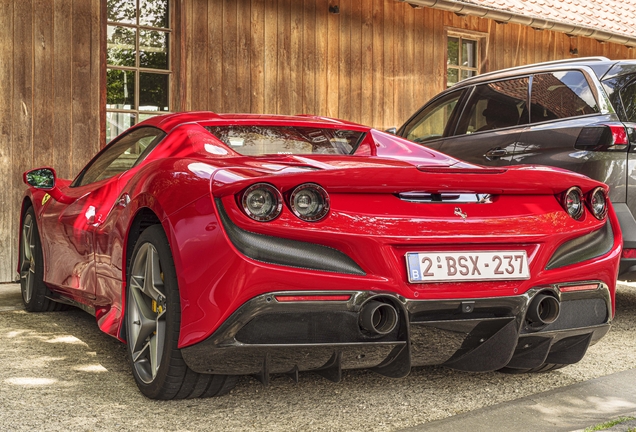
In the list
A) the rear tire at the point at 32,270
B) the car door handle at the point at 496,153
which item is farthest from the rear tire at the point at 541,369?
the rear tire at the point at 32,270

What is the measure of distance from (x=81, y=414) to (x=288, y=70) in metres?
6.82

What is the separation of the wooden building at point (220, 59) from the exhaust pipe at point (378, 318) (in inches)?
217

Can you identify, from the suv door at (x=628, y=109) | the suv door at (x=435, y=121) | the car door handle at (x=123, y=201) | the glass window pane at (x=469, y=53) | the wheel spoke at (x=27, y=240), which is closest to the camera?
the car door handle at (x=123, y=201)

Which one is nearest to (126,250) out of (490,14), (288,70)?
(288,70)

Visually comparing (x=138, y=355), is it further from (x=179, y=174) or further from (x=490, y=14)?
(x=490, y=14)

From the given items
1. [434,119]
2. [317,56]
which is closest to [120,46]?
[317,56]

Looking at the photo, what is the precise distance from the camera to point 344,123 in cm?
472

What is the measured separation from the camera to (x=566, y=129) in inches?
226

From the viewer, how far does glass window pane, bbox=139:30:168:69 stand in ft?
28.9

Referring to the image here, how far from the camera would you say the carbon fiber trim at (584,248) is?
3.50 m

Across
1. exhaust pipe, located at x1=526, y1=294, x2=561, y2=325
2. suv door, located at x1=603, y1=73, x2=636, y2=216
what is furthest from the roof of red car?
suv door, located at x1=603, y1=73, x2=636, y2=216

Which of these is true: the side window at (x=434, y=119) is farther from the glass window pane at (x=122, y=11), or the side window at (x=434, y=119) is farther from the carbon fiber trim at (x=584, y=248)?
the carbon fiber trim at (x=584, y=248)

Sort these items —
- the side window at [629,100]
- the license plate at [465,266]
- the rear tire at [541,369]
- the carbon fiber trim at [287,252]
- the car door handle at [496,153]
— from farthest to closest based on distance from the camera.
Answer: the car door handle at [496,153] → the side window at [629,100] → the rear tire at [541,369] → the license plate at [465,266] → the carbon fiber trim at [287,252]

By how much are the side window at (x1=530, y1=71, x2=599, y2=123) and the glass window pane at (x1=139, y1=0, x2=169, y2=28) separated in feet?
13.7
